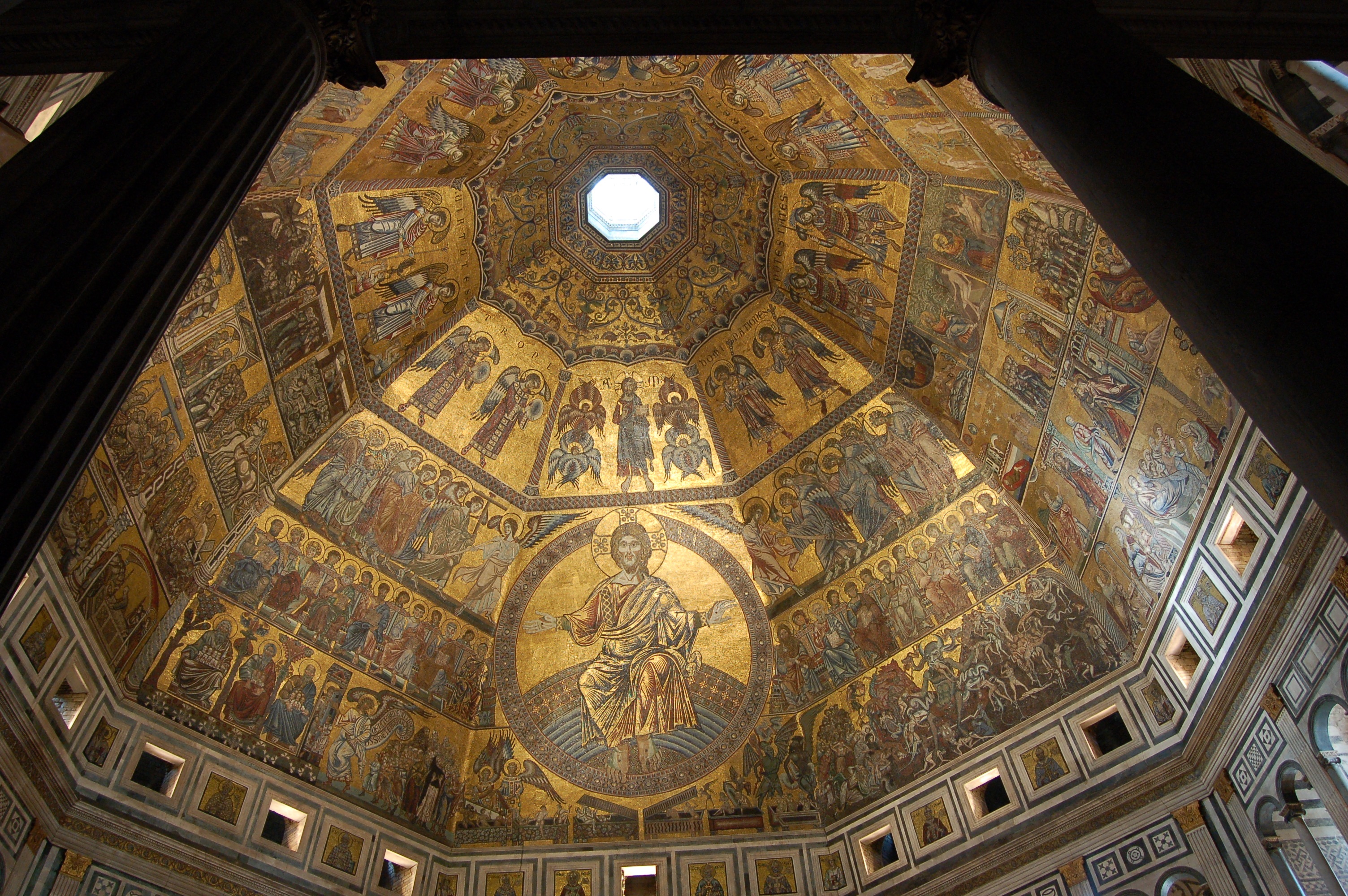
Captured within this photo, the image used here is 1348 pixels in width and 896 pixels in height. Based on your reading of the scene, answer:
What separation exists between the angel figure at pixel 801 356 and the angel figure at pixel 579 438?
310 cm

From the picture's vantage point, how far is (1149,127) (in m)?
4.42

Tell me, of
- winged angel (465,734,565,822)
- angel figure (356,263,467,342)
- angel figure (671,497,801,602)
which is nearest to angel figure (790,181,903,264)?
angel figure (671,497,801,602)

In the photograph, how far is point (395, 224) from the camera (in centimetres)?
1382

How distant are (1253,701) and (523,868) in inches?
393

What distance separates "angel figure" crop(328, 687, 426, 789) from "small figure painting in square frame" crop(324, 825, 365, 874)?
0.68 metres

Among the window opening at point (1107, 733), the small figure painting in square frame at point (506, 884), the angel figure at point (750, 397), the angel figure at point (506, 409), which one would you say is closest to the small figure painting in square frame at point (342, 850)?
the small figure painting in square frame at point (506, 884)

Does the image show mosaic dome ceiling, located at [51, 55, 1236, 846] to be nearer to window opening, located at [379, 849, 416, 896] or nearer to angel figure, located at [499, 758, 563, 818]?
angel figure, located at [499, 758, 563, 818]

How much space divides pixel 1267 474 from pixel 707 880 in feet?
30.8

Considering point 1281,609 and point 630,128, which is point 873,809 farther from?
point 630,128

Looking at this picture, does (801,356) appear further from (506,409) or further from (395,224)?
(395,224)

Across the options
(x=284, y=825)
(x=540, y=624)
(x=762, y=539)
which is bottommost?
(x=284, y=825)

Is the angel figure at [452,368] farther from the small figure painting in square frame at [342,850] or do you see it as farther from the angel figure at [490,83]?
the small figure painting in square frame at [342,850]

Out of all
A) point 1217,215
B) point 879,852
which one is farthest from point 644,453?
point 1217,215

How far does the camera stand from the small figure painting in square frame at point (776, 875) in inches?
543
